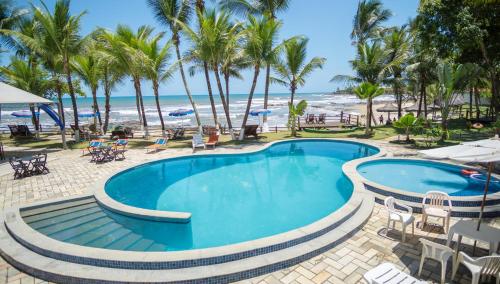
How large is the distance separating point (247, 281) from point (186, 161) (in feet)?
30.0

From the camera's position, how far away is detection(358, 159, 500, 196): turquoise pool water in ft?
27.7

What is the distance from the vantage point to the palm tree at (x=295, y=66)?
18.1 m

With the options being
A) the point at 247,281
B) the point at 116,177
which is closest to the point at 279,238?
the point at 247,281

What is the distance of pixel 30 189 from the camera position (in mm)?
8219

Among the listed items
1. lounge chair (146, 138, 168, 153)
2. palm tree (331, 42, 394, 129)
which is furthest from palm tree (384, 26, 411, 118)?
lounge chair (146, 138, 168, 153)

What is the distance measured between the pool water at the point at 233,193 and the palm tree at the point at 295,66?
6.86 meters

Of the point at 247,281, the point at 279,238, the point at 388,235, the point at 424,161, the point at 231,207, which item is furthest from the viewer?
the point at 424,161

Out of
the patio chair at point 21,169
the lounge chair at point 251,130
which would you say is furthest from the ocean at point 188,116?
the lounge chair at point 251,130

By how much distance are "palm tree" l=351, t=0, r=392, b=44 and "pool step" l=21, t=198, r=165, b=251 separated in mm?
23970

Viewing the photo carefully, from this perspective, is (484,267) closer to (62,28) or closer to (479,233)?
(479,233)

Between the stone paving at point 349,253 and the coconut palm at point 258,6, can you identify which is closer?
the stone paving at point 349,253

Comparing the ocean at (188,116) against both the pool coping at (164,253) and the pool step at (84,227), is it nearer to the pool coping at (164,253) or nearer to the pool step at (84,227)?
the pool step at (84,227)

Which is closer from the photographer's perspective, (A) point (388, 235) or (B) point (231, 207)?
(A) point (388, 235)

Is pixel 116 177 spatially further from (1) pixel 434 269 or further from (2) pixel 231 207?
(1) pixel 434 269
